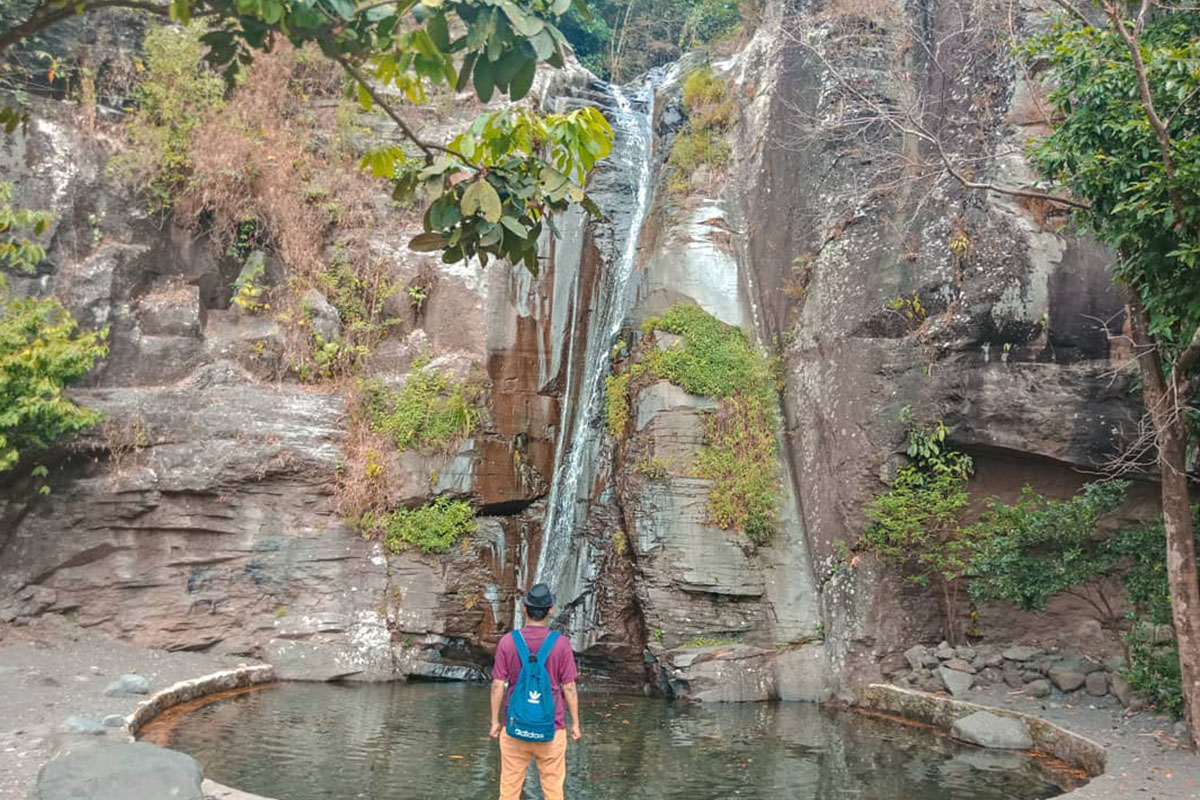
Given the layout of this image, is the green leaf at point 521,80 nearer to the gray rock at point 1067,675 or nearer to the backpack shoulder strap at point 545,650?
the backpack shoulder strap at point 545,650

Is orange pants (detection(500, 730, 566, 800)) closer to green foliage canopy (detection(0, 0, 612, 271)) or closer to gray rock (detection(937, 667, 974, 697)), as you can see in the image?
green foliage canopy (detection(0, 0, 612, 271))

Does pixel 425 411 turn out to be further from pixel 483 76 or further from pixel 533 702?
pixel 483 76

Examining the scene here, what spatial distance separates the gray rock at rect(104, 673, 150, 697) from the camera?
9.59 meters

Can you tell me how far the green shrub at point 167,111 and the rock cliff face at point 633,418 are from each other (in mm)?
600

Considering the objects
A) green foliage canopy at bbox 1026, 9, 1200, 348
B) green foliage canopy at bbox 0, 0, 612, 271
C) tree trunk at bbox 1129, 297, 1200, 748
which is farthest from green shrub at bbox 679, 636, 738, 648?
green foliage canopy at bbox 0, 0, 612, 271

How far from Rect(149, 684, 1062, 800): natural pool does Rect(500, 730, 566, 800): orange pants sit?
1.47 meters

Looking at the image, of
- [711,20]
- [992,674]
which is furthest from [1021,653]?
[711,20]

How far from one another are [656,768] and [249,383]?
9253 millimetres

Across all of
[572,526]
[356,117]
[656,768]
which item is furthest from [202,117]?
[656,768]

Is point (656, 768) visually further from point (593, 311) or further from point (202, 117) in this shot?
point (202, 117)

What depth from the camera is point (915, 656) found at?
11898 mm

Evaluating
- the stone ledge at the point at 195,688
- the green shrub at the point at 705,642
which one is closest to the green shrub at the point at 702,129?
the green shrub at the point at 705,642

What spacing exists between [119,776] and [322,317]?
10523mm

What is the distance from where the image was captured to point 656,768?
332 inches
